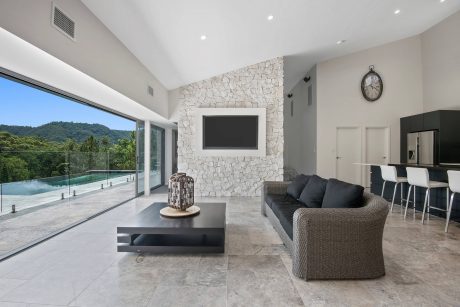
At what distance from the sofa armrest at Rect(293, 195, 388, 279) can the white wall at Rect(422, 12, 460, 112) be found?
6.01 meters

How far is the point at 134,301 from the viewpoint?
1.86 m

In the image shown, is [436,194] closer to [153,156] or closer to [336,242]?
[336,242]

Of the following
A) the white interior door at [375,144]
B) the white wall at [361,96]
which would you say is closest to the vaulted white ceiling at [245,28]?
the white wall at [361,96]

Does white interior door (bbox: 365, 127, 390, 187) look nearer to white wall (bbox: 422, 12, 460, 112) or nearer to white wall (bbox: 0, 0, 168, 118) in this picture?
white wall (bbox: 422, 12, 460, 112)

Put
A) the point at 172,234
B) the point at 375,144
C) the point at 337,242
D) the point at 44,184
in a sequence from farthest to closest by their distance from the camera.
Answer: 1. the point at 375,144
2. the point at 44,184
3. the point at 172,234
4. the point at 337,242

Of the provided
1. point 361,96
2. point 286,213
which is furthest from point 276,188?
point 361,96

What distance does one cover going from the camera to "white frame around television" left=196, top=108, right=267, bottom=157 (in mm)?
6168

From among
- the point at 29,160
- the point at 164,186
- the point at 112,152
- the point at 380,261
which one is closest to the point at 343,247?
the point at 380,261

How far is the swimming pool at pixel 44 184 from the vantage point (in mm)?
3024

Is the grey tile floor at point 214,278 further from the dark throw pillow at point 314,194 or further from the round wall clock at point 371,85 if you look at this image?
the round wall clock at point 371,85

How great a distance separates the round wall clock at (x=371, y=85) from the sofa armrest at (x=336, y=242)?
605cm

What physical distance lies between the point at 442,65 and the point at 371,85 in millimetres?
1626

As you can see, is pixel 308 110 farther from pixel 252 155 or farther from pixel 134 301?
pixel 134 301

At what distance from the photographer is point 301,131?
9.27 metres
